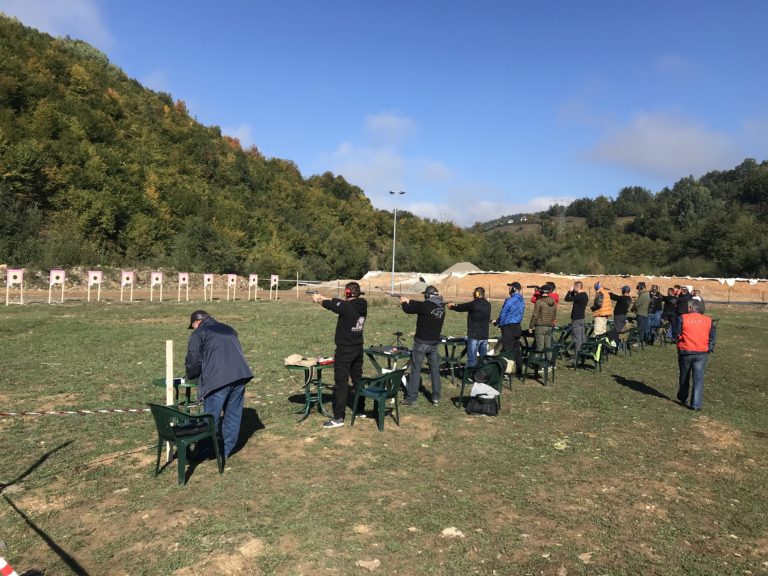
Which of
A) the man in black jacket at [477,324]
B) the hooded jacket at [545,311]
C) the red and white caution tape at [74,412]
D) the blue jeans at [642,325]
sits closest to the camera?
the red and white caution tape at [74,412]

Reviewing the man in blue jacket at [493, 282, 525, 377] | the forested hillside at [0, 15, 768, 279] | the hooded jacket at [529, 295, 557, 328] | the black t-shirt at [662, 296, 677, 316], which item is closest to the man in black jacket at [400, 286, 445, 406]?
the man in blue jacket at [493, 282, 525, 377]

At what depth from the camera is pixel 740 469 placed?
20.0 feet

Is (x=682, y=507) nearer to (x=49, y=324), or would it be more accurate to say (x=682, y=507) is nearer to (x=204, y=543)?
(x=204, y=543)

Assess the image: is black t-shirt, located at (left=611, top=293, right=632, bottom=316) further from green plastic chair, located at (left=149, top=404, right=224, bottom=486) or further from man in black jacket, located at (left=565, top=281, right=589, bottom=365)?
green plastic chair, located at (left=149, top=404, right=224, bottom=486)

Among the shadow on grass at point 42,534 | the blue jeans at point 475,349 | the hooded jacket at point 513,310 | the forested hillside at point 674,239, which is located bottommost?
the shadow on grass at point 42,534

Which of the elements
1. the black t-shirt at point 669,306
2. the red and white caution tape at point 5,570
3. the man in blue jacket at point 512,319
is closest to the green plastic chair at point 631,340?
the black t-shirt at point 669,306

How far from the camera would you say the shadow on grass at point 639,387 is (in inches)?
379

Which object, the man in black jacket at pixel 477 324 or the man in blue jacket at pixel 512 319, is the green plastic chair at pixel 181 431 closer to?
the man in black jacket at pixel 477 324

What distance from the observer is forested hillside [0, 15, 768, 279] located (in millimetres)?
43750

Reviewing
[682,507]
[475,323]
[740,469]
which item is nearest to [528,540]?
[682,507]

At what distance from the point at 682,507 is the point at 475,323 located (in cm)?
491

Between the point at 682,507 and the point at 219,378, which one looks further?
the point at 219,378

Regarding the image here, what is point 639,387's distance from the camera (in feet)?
33.4

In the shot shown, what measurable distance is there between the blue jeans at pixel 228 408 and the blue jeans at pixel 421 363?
3.05 meters
